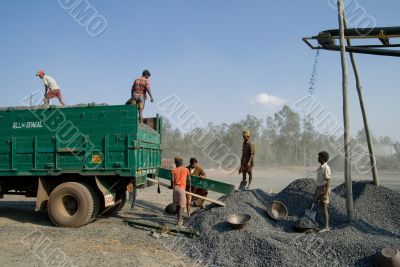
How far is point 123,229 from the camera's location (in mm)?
7426

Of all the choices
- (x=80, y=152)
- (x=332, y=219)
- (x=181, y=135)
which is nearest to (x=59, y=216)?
(x=80, y=152)

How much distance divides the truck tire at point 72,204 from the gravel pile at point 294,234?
2233 mm

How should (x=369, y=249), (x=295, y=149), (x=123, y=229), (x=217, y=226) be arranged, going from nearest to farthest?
(x=369, y=249)
(x=217, y=226)
(x=123, y=229)
(x=295, y=149)

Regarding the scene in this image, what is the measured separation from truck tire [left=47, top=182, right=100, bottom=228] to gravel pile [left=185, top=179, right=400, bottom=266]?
7.33 feet

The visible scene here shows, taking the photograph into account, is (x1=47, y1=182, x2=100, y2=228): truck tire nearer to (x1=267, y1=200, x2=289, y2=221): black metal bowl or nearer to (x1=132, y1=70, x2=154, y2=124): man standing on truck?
(x1=132, y1=70, x2=154, y2=124): man standing on truck

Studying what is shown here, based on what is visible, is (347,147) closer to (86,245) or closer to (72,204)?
(86,245)

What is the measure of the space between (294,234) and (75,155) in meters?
4.88

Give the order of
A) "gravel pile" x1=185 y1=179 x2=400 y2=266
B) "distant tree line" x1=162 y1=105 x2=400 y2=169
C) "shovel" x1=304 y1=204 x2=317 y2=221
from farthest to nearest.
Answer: "distant tree line" x1=162 y1=105 x2=400 y2=169 < "shovel" x1=304 y1=204 x2=317 y2=221 < "gravel pile" x1=185 y1=179 x2=400 y2=266

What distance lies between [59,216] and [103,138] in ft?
6.42

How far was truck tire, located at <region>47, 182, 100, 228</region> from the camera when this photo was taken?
7531mm

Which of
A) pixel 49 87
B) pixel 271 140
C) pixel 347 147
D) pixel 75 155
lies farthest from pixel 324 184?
pixel 271 140

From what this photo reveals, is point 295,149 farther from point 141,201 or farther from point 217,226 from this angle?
point 217,226

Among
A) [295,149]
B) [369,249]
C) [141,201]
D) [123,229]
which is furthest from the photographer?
[295,149]

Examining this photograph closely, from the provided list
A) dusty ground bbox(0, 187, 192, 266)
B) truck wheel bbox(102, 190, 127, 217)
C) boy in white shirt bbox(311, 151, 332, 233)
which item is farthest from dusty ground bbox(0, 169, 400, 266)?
boy in white shirt bbox(311, 151, 332, 233)
